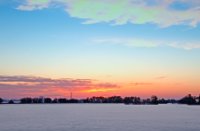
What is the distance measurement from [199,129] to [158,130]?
7934mm

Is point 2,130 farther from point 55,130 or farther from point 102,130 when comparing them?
point 102,130

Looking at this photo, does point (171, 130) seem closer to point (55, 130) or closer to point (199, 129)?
point (199, 129)

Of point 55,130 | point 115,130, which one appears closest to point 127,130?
point 115,130

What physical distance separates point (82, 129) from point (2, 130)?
14196 mm

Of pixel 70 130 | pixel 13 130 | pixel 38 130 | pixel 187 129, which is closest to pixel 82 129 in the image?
pixel 70 130

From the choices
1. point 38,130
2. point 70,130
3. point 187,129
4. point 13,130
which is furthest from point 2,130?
point 187,129

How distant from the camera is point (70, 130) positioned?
64.8m

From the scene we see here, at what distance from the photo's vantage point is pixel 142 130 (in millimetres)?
65500

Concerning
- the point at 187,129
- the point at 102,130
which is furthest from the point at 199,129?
the point at 102,130

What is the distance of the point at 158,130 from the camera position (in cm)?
6581

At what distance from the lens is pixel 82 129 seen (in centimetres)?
6625

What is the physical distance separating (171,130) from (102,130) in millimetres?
12368

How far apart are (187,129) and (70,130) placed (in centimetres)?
2151

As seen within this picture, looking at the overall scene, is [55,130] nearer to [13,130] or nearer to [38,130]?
[38,130]
